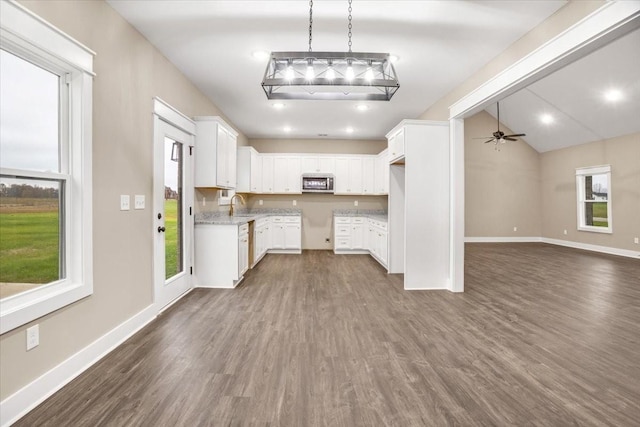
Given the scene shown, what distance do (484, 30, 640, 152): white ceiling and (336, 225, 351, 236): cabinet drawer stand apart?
5105 millimetres

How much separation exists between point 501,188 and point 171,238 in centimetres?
912

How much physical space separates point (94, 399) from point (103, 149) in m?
1.78

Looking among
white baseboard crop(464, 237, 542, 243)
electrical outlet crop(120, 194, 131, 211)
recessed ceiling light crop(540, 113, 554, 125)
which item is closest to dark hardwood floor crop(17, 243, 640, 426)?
electrical outlet crop(120, 194, 131, 211)

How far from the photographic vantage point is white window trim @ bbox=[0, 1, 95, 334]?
1863 mm

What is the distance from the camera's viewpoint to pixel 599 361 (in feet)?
7.35

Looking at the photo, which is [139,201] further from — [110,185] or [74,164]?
[74,164]

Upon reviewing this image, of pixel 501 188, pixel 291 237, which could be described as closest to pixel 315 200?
pixel 291 237

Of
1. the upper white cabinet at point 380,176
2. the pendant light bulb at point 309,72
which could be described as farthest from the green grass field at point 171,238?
the upper white cabinet at point 380,176

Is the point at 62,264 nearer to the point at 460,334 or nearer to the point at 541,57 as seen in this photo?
the point at 460,334

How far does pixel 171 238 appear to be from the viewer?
3592 millimetres

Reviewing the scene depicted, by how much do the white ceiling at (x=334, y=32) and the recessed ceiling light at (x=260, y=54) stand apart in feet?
0.16

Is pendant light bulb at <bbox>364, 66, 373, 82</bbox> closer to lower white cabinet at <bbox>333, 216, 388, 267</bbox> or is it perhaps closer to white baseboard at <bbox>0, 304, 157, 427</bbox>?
white baseboard at <bbox>0, 304, 157, 427</bbox>

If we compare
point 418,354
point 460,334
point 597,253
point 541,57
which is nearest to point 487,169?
point 597,253

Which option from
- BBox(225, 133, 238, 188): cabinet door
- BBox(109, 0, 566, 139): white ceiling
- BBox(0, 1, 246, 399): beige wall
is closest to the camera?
BBox(0, 1, 246, 399): beige wall
